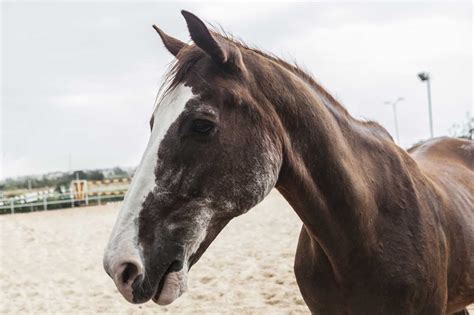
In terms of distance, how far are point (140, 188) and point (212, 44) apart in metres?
0.65

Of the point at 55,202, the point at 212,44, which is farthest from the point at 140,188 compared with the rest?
the point at 55,202

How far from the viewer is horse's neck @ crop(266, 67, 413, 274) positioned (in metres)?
2.34

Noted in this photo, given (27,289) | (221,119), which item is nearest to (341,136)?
(221,119)

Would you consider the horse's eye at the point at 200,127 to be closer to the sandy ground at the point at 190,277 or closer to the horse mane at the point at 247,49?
the horse mane at the point at 247,49

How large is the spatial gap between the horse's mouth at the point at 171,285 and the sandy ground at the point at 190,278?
411 centimetres

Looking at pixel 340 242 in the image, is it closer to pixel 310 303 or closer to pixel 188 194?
pixel 310 303

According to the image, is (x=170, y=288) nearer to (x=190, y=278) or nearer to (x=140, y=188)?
(x=140, y=188)

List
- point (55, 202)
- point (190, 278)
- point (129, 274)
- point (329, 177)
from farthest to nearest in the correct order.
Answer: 1. point (55, 202)
2. point (190, 278)
3. point (329, 177)
4. point (129, 274)

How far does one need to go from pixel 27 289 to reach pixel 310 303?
6.68 metres

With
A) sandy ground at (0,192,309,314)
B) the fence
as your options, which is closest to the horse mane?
sandy ground at (0,192,309,314)

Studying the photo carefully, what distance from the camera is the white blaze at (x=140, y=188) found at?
187 cm

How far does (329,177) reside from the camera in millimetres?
2406

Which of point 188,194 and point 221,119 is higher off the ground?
point 221,119

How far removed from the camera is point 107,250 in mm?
1886
